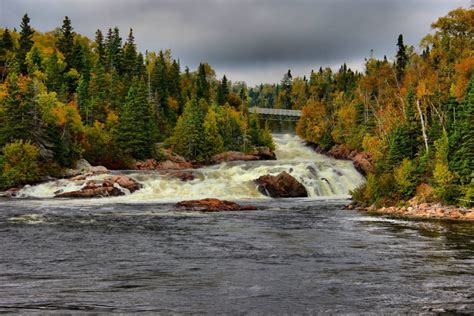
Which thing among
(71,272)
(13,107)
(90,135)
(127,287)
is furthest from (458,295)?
(90,135)

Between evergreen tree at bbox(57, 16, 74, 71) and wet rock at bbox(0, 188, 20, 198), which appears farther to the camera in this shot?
evergreen tree at bbox(57, 16, 74, 71)

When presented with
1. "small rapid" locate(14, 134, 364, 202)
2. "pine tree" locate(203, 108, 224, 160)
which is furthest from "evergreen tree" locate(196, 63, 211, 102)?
"small rapid" locate(14, 134, 364, 202)

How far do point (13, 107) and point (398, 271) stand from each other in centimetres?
5895

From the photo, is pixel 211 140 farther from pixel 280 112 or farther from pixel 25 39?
pixel 280 112

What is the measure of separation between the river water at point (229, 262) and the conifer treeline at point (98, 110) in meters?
27.3

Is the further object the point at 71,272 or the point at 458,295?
the point at 71,272

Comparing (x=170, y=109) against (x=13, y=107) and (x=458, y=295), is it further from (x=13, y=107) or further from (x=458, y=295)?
(x=458, y=295)

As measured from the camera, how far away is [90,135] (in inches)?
3120

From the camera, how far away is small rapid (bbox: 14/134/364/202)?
2133 inches

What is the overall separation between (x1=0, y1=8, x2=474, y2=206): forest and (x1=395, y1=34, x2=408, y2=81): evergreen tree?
24 cm

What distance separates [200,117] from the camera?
94.9m

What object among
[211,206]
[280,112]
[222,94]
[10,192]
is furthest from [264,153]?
[211,206]

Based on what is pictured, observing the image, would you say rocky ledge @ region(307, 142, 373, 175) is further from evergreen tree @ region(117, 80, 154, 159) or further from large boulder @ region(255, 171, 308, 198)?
evergreen tree @ region(117, 80, 154, 159)

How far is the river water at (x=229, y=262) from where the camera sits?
14.1 metres
